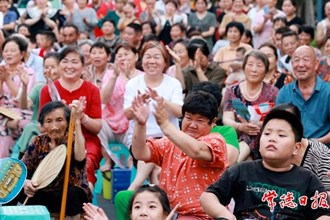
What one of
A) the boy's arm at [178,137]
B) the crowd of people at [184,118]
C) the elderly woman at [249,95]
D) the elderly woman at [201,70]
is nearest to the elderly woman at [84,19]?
the crowd of people at [184,118]

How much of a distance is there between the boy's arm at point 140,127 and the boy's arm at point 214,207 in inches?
27.3

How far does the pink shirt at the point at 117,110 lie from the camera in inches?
393

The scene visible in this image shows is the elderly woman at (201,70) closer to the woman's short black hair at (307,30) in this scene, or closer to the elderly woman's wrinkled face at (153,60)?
the elderly woman's wrinkled face at (153,60)

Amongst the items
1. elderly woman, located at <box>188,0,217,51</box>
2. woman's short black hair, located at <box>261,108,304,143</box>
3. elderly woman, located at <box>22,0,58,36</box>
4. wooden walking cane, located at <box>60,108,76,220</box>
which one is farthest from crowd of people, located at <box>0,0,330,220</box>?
elderly woman, located at <box>22,0,58,36</box>

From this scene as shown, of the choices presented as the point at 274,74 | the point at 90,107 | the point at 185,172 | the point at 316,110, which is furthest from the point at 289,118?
the point at 274,74

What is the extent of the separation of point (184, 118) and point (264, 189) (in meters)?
1.20

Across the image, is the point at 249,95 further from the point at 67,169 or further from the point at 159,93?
the point at 67,169

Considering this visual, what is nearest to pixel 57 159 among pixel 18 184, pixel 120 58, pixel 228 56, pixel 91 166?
pixel 18 184

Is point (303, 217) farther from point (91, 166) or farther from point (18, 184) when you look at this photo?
point (91, 166)

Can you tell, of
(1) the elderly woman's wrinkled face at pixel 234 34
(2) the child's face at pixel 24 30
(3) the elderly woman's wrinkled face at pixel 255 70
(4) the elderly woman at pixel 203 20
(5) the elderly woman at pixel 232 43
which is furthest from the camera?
(4) the elderly woman at pixel 203 20

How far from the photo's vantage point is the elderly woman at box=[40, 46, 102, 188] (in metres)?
8.45

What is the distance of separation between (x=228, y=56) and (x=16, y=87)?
13.8ft

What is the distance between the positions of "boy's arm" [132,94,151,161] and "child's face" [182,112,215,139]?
320 millimetres

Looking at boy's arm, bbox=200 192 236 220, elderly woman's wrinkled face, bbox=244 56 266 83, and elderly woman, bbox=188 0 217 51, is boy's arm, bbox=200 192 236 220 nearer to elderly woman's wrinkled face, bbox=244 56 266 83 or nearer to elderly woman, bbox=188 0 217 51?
elderly woman's wrinkled face, bbox=244 56 266 83
